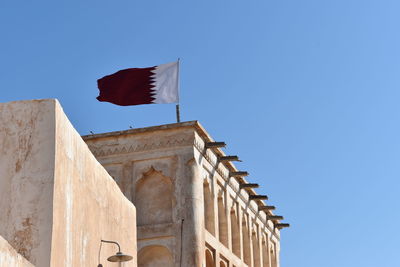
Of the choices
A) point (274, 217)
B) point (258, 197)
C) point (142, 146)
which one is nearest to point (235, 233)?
point (258, 197)

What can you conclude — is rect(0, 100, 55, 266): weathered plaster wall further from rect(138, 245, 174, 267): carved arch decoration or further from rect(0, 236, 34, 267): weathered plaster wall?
rect(138, 245, 174, 267): carved arch decoration

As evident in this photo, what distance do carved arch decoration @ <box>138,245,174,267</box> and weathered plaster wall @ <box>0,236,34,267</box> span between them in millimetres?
14532

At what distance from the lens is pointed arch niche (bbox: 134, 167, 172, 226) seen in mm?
25609

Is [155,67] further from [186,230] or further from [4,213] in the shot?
[4,213]

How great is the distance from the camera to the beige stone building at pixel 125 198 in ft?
38.1

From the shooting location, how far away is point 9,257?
10164mm

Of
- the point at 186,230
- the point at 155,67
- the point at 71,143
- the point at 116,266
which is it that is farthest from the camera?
the point at 155,67

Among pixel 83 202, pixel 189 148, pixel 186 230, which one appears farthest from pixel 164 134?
pixel 83 202

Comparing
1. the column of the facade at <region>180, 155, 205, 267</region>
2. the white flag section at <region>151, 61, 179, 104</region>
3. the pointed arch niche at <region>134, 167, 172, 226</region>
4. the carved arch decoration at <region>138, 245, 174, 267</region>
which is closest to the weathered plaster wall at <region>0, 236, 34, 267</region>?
the column of the facade at <region>180, 155, 205, 267</region>

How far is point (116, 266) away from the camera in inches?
592

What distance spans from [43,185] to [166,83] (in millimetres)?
15400

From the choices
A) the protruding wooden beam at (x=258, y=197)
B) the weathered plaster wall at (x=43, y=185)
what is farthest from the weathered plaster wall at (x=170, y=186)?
the weathered plaster wall at (x=43, y=185)

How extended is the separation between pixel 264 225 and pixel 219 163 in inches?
231

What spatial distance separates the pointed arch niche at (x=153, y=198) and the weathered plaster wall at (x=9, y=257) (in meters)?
14.9
